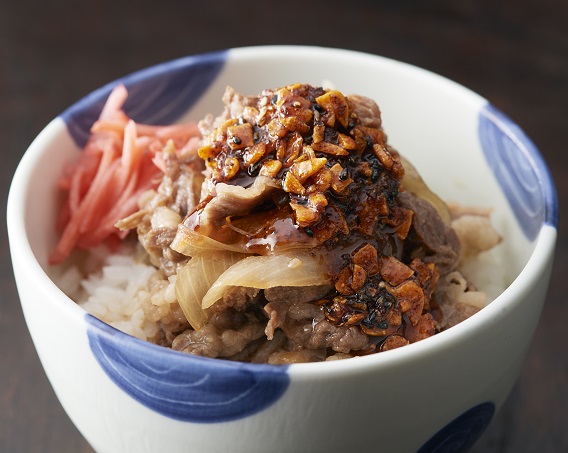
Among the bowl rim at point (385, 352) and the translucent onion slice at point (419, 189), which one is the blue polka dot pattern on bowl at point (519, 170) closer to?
the bowl rim at point (385, 352)

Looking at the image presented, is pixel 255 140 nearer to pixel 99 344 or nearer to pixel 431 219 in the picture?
pixel 431 219

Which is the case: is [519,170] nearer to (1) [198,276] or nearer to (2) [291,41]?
(1) [198,276]

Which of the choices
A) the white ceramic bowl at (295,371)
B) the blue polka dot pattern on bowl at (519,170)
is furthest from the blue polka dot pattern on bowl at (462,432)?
the blue polka dot pattern on bowl at (519,170)

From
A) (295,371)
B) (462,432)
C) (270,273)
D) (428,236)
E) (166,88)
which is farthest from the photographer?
(166,88)

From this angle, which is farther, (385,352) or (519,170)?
(519,170)

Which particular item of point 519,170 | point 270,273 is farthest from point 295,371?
point 519,170

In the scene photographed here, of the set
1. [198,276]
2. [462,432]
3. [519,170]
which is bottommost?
[462,432]

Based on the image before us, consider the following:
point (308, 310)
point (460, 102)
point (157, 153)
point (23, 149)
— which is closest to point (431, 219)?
→ point (308, 310)
